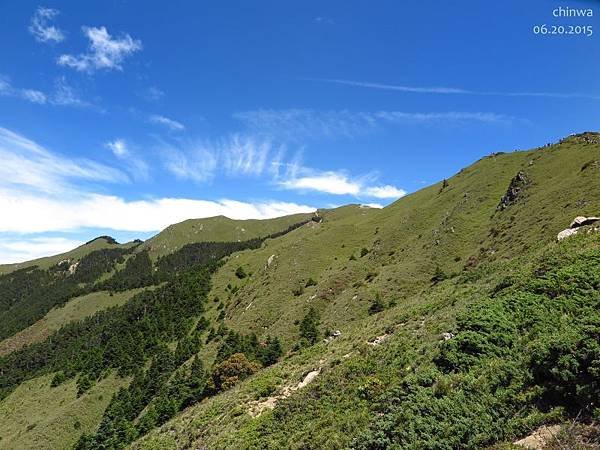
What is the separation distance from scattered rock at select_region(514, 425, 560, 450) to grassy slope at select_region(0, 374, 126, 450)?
3837 inches

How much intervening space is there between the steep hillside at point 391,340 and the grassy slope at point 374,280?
11.4 inches

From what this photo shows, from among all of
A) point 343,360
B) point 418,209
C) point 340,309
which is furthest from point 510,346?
point 418,209

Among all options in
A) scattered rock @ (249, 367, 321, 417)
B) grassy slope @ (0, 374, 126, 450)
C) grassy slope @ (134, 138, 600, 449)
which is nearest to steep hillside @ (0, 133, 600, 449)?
scattered rock @ (249, 367, 321, 417)

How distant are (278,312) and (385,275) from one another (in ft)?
94.5

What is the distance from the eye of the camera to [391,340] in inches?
1136

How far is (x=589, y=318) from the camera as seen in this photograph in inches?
619

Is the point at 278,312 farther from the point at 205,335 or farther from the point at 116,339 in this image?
the point at 116,339

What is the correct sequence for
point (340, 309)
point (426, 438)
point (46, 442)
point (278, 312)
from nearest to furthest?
point (426, 438) < point (340, 309) < point (46, 442) < point (278, 312)

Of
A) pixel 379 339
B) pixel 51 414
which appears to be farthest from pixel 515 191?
pixel 51 414

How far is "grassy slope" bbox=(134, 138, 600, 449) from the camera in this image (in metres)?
24.9

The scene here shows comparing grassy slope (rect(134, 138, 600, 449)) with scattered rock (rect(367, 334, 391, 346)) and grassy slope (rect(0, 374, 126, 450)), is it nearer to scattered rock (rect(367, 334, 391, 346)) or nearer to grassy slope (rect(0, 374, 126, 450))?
scattered rock (rect(367, 334, 391, 346))

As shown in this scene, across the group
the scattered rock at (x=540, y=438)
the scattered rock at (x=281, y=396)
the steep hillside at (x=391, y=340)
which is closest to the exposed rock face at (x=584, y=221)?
the steep hillside at (x=391, y=340)

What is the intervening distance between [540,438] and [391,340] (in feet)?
55.3

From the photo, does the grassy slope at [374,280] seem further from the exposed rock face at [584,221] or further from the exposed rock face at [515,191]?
the exposed rock face at [584,221]
